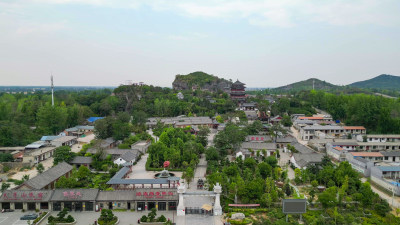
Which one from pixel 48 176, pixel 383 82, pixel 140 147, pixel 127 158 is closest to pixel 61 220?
pixel 48 176

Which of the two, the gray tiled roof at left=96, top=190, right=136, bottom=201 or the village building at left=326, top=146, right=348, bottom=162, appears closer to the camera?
the gray tiled roof at left=96, top=190, right=136, bottom=201

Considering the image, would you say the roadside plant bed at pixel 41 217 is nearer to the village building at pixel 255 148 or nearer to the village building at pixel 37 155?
the village building at pixel 37 155

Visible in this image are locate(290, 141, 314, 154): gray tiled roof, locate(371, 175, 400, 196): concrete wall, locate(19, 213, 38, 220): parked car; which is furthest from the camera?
locate(290, 141, 314, 154): gray tiled roof

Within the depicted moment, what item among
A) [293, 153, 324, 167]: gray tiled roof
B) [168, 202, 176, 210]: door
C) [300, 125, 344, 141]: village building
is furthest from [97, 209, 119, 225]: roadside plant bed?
[300, 125, 344, 141]: village building

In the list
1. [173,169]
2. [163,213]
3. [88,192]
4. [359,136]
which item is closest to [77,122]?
[173,169]

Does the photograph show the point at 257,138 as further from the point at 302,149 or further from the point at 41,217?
the point at 41,217

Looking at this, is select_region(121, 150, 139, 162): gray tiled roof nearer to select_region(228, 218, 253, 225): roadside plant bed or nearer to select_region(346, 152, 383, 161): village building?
select_region(228, 218, 253, 225): roadside plant bed

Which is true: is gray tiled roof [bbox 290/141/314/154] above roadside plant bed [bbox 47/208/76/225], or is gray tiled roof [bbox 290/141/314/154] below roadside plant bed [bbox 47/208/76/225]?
above

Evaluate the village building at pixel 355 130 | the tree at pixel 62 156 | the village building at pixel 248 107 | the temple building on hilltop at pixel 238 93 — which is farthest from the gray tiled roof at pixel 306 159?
the temple building on hilltop at pixel 238 93
